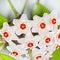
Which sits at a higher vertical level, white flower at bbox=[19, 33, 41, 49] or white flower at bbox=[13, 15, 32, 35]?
white flower at bbox=[13, 15, 32, 35]

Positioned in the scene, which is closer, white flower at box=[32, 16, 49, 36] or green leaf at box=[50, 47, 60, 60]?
white flower at box=[32, 16, 49, 36]

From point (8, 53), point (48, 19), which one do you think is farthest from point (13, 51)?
point (48, 19)

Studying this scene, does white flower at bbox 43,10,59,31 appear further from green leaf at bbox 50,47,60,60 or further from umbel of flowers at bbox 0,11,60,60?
green leaf at bbox 50,47,60,60

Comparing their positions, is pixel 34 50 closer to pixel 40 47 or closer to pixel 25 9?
pixel 40 47

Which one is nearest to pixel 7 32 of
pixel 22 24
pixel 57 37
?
pixel 22 24

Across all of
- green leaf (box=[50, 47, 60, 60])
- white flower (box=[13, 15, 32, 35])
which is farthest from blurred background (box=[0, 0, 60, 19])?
green leaf (box=[50, 47, 60, 60])
